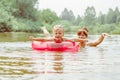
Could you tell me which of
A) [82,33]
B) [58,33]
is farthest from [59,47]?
[82,33]

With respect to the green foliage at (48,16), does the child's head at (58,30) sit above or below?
below

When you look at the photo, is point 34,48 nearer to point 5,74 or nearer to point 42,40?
point 42,40

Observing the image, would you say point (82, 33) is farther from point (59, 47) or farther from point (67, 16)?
point (67, 16)

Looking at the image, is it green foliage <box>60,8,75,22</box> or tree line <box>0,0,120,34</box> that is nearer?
tree line <box>0,0,120,34</box>

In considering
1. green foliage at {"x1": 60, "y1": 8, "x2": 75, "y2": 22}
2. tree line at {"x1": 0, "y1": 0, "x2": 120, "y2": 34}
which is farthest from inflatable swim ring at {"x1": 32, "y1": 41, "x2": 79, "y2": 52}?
green foliage at {"x1": 60, "y1": 8, "x2": 75, "y2": 22}

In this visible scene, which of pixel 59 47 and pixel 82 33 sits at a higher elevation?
pixel 82 33

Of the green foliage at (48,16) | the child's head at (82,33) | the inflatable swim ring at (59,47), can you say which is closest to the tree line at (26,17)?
the green foliage at (48,16)

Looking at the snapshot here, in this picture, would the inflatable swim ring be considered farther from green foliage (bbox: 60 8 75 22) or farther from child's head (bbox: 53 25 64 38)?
green foliage (bbox: 60 8 75 22)

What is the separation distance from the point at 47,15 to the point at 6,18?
214ft

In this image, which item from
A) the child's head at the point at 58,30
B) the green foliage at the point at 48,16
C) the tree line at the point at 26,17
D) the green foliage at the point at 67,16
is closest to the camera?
the child's head at the point at 58,30

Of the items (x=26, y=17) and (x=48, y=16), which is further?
(x=48, y=16)

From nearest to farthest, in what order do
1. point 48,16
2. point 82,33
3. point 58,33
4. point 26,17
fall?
point 58,33 < point 82,33 < point 26,17 < point 48,16

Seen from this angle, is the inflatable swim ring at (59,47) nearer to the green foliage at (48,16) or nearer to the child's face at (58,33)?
the child's face at (58,33)

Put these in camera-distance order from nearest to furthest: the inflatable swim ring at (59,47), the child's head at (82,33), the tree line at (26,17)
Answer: the inflatable swim ring at (59,47) < the child's head at (82,33) < the tree line at (26,17)
